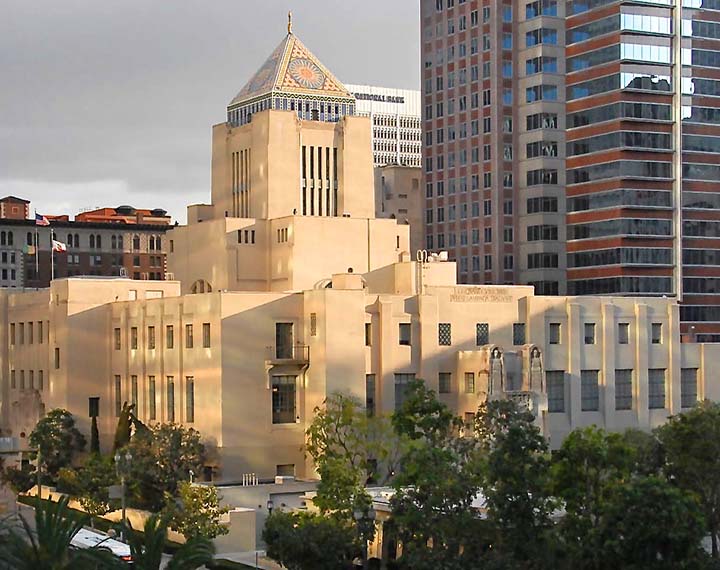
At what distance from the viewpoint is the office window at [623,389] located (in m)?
107

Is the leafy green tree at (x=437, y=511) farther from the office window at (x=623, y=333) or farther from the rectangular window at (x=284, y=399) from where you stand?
the office window at (x=623, y=333)

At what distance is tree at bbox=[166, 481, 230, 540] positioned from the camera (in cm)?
7838

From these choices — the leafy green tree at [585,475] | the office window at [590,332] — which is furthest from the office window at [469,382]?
the leafy green tree at [585,475]

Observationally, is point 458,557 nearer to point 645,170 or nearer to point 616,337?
point 616,337

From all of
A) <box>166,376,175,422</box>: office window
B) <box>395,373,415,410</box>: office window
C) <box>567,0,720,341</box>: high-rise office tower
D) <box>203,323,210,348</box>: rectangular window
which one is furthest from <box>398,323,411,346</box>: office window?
<box>567,0,720,341</box>: high-rise office tower

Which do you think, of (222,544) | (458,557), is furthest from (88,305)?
(458,557)

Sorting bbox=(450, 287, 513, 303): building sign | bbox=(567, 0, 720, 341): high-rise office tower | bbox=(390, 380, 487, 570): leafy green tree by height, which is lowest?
bbox=(390, 380, 487, 570): leafy green tree

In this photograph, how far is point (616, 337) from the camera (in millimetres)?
106938

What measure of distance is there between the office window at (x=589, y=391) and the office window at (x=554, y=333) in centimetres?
271

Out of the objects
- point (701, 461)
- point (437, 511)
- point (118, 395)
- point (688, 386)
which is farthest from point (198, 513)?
point (688, 386)

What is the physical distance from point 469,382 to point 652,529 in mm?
43756

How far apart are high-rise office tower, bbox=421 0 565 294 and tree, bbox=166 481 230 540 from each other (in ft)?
231

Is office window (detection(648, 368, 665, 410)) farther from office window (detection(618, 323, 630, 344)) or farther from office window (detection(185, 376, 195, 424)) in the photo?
office window (detection(185, 376, 195, 424))

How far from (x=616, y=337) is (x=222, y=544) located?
36326 millimetres
